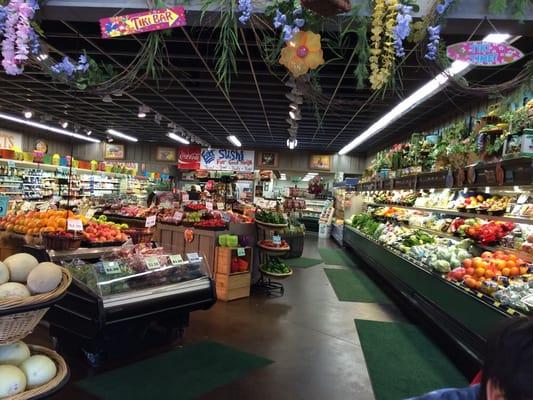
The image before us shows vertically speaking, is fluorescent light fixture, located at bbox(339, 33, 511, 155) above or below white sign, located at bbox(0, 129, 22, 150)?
above

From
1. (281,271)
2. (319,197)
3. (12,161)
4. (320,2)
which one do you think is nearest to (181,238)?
(281,271)

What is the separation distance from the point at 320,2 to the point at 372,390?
301cm

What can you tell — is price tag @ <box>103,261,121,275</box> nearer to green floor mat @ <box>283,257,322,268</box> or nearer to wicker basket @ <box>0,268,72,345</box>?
wicker basket @ <box>0,268,72,345</box>

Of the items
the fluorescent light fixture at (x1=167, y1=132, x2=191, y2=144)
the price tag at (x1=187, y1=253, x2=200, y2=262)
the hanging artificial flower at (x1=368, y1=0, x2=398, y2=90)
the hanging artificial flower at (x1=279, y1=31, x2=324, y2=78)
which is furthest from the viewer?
the fluorescent light fixture at (x1=167, y1=132, x2=191, y2=144)

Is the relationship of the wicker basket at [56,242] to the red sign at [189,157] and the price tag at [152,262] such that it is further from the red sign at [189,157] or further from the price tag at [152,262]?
the red sign at [189,157]

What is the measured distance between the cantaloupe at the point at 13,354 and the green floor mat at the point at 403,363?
2735 mm

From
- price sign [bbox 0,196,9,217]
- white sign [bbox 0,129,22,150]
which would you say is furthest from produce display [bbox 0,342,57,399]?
white sign [bbox 0,129,22,150]

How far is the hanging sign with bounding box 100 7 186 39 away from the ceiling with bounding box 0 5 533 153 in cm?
134

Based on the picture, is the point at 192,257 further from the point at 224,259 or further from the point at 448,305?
the point at 448,305

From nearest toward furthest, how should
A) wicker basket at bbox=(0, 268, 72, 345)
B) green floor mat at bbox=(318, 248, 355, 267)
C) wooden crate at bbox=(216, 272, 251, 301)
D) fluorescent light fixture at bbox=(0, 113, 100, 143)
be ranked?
wicker basket at bbox=(0, 268, 72, 345) < wooden crate at bbox=(216, 272, 251, 301) < green floor mat at bbox=(318, 248, 355, 267) < fluorescent light fixture at bbox=(0, 113, 100, 143)

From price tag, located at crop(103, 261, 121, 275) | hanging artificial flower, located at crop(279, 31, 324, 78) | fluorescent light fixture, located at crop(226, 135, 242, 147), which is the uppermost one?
fluorescent light fixture, located at crop(226, 135, 242, 147)

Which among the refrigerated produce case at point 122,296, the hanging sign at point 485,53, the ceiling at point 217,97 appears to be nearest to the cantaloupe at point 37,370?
the refrigerated produce case at point 122,296

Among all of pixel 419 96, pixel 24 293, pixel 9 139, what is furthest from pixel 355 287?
pixel 9 139

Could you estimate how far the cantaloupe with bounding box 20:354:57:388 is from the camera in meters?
1.50
